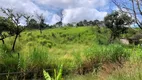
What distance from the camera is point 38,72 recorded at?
35.9 ft

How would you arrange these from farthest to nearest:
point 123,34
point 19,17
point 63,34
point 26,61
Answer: point 63,34
point 123,34
point 19,17
point 26,61

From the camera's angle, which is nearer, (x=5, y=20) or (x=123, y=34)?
(x=5, y=20)

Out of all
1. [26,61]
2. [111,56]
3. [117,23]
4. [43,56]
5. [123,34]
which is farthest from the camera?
[123,34]

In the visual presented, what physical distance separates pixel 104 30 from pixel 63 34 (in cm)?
725

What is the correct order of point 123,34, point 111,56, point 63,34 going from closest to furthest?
point 111,56, point 123,34, point 63,34

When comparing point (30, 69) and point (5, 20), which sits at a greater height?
point (5, 20)

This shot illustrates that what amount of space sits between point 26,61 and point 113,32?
3213 centimetres

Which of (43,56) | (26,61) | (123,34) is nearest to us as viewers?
(26,61)

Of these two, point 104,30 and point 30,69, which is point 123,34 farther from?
point 30,69

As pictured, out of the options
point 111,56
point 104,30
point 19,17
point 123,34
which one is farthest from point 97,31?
point 111,56

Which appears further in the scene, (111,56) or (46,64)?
(111,56)

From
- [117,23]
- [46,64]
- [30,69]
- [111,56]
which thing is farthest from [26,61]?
[117,23]

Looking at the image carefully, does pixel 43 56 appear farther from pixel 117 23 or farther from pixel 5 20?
pixel 117 23

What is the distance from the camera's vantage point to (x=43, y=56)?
Result: 36.8ft
